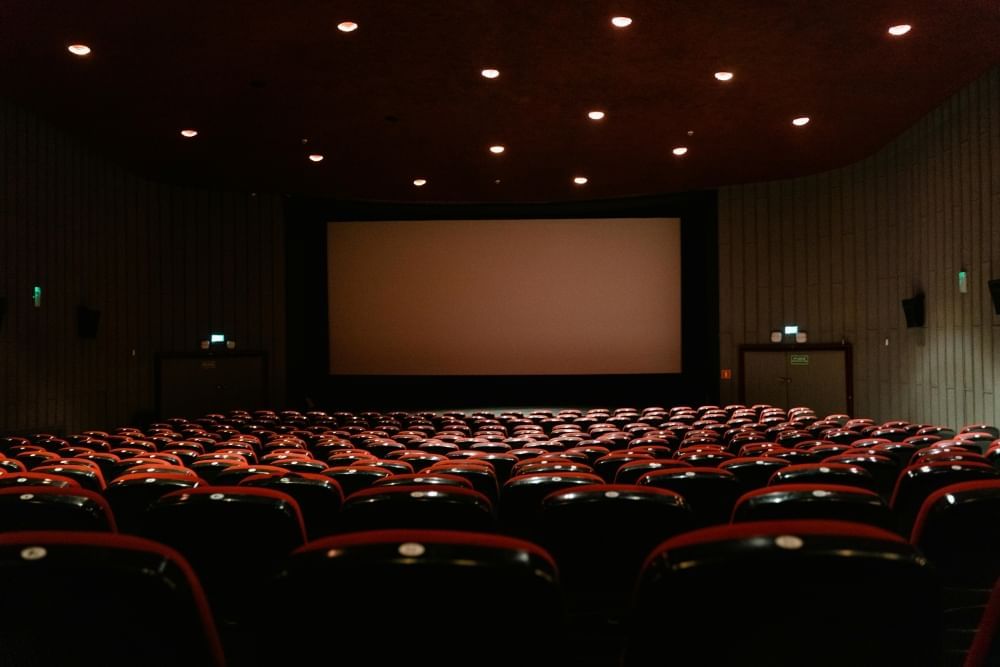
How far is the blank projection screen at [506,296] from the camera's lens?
744 inches

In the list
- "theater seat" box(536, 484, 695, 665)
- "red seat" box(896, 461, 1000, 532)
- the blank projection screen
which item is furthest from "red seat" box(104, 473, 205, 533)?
the blank projection screen

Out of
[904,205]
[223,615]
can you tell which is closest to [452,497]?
Answer: [223,615]

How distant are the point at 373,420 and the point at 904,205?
10.3 metres

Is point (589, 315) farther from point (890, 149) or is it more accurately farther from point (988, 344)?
point (988, 344)

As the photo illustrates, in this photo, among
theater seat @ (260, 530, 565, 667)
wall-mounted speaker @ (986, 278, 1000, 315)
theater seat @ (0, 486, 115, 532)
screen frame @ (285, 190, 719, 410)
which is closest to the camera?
theater seat @ (260, 530, 565, 667)

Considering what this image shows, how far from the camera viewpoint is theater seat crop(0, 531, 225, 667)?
3.79 feet

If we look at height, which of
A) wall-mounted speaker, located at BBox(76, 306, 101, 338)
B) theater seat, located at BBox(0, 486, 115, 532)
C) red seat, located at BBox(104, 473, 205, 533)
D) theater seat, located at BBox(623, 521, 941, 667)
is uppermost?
wall-mounted speaker, located at BBox(76, 306, 101, 338)

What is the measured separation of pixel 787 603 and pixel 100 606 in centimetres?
100

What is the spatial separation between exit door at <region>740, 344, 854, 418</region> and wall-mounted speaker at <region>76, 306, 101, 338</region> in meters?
12.9

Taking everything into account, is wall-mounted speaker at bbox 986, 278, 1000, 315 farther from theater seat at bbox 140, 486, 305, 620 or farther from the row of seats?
theater seat at bbox 140, 486, 305, 620

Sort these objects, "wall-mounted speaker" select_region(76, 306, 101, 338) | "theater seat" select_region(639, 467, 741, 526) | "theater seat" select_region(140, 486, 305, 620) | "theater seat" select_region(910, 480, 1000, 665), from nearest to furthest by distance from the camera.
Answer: "theater seat" select_region(910, 480, 1000, 665) < "theater seat" select_region(140, 486, 305, 620) < "theater seat" select_region(639, 467, 741, 526) < "wall-mounted speaker" select_region(76, 306, 101, 338)

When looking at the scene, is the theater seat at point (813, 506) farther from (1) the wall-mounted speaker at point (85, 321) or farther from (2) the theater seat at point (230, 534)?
(1) the wall-mounted speaker at point (85, 321)

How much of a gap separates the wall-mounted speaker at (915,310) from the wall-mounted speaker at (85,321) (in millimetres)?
A: 14076

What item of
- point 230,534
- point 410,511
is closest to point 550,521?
point 410,511
